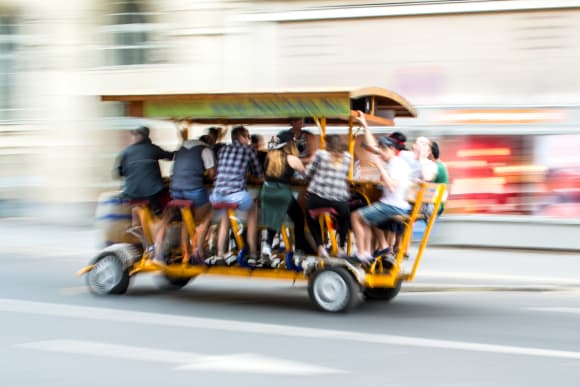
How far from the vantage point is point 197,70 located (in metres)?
17.6

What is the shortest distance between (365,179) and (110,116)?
11.0 m

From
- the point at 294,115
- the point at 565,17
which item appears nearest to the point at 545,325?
the point at 294,115

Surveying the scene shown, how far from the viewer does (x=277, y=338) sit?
7531 mm

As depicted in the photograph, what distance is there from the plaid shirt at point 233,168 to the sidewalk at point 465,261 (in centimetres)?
278

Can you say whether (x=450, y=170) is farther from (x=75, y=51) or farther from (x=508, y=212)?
(x=75, y=51)

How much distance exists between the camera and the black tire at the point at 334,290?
8.54 meters

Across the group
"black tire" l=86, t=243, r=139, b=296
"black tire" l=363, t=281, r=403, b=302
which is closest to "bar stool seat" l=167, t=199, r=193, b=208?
"black tire" l=86, t=243, r=139, b=296

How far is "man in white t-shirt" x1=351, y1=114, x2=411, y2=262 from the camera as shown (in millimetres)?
8625

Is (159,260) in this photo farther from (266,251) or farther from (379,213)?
(379,213)

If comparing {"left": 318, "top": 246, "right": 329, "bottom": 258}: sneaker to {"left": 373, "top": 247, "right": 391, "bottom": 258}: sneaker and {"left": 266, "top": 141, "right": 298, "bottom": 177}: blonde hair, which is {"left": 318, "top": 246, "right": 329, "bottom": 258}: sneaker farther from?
{"left": 266, "top": 141, "right": 298, "bottom": 177}: blonde hair

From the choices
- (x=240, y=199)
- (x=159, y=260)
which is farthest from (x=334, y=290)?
(x=159, y=260)

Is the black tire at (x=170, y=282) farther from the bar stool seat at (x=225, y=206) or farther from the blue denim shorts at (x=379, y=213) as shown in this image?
the blue denim shorts at (x=379, y=213)

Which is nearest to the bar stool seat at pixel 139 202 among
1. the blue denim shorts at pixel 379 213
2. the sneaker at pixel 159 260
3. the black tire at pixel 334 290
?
the sneaker at pixel 159 260

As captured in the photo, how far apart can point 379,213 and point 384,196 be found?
18 centimetres
